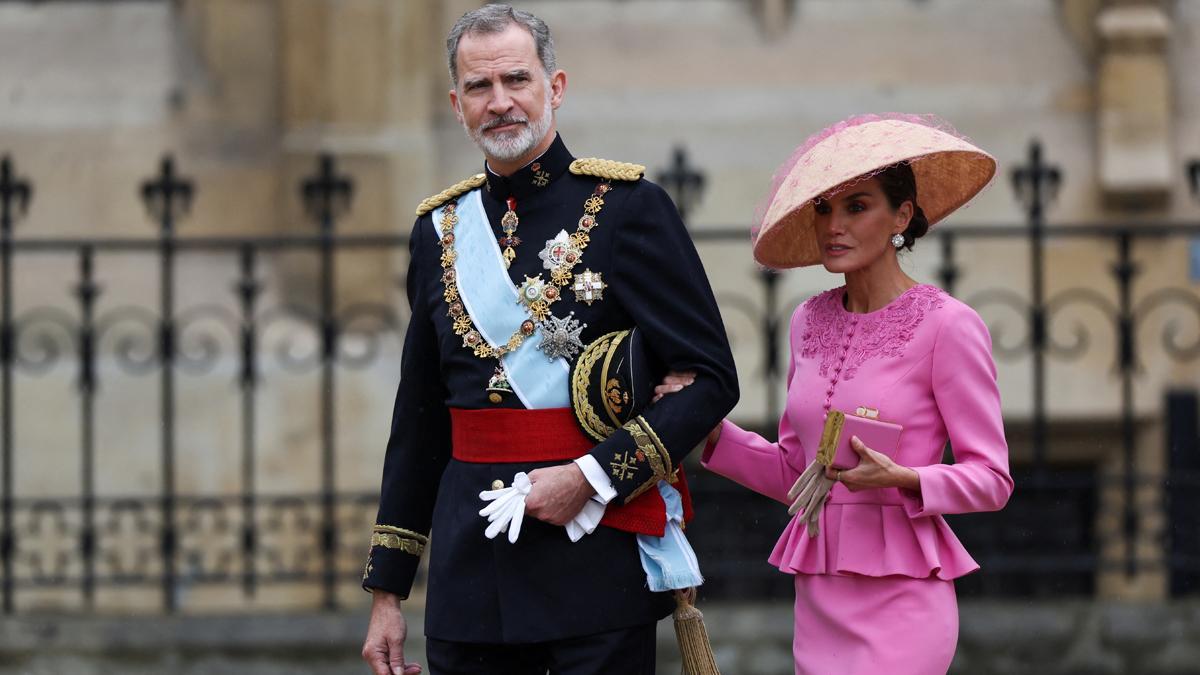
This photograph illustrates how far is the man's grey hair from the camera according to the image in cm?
383

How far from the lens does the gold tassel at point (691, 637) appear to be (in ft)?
12.8

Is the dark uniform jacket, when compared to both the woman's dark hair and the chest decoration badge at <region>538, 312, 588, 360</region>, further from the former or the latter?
the woman's dark hair

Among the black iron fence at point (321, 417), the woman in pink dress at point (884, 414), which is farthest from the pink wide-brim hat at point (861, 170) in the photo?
the black iron fence at point (321, 417)

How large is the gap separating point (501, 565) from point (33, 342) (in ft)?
20.2

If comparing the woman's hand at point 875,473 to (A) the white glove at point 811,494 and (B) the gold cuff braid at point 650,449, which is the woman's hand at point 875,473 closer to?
(A) the white glove at point 811,494

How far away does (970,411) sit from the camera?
3699 millimetres

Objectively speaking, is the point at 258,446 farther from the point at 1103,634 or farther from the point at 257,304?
the point at 1103,634

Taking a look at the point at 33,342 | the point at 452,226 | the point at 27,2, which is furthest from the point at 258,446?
the point at 452,226

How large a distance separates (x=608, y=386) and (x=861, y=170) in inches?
23.5

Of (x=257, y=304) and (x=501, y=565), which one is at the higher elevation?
(x=257, y=304)

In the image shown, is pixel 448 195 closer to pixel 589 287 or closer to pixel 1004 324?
pixel 589 287

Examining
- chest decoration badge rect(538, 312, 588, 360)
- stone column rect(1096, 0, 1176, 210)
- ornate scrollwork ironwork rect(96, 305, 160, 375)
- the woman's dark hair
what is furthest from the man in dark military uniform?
stone column rect(1096, 0, 1176, 210)

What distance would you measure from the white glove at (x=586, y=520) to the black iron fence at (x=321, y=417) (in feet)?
14.1

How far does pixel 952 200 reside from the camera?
402cm
